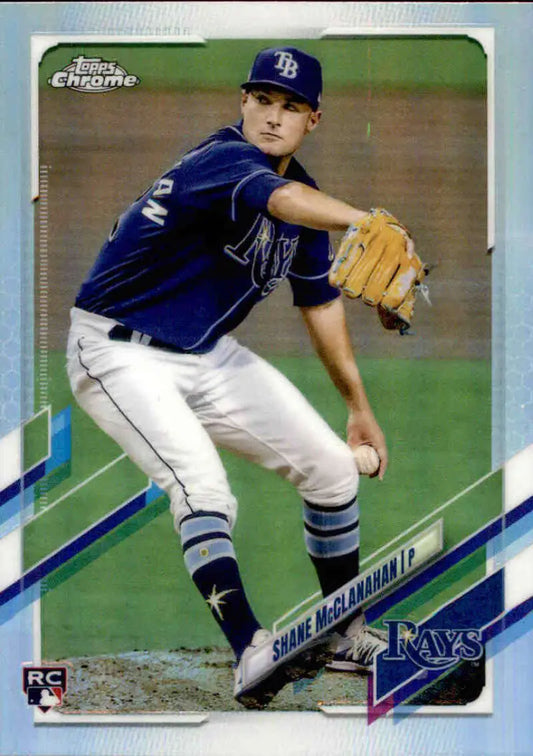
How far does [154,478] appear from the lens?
3.20 m

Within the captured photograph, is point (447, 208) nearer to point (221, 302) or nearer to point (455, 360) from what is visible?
point (455, 360)

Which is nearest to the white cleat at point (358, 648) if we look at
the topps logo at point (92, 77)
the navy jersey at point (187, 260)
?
the navy jersey at point (187, 260)

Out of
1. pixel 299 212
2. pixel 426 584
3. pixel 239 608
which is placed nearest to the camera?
pixel 299 212

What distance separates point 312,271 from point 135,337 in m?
0.67

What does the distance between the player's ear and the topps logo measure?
61 cm

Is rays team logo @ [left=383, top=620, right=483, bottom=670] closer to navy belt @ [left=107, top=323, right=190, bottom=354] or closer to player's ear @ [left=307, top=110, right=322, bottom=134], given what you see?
navy belt @ [left=107, top=323, right=190, bottom=354]

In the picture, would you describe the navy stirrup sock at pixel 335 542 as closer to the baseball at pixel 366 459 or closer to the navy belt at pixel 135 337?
the baseball at pixel 366 459

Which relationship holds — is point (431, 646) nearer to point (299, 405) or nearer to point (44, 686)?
point (299, 405)

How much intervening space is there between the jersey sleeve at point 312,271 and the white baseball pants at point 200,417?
0.92ft

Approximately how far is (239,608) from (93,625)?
0.57 meters

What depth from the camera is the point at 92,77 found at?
3.42m

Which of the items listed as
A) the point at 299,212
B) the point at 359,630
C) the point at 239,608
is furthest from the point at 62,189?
the point at 359,630

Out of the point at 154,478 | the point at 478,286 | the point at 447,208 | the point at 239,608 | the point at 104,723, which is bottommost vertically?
the point at 104,723

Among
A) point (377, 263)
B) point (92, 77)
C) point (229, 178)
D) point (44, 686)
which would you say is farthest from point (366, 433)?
point (92, 77)
